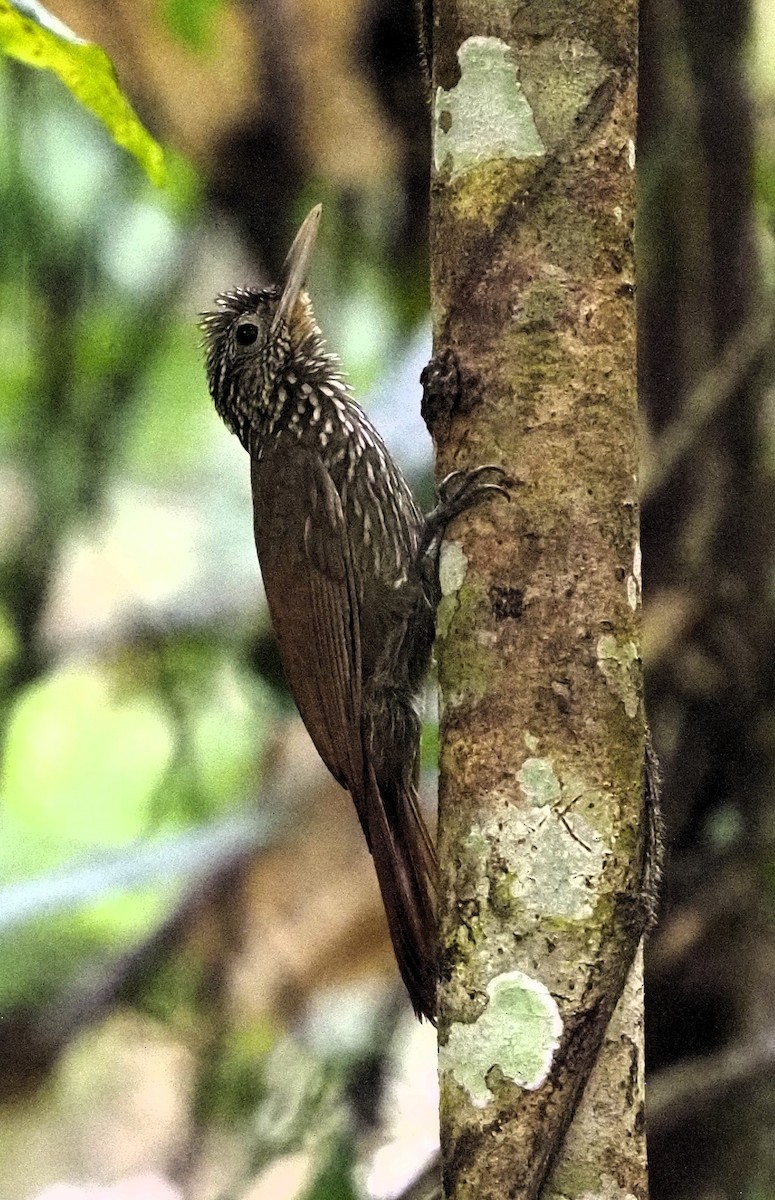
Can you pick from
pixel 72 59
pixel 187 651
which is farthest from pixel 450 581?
pixel 187 651

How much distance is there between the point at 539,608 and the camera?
1.39 meters

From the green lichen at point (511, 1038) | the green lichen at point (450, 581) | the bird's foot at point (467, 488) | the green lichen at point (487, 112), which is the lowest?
the green lichen at point (511, 1038)

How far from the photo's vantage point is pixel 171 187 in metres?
2.74

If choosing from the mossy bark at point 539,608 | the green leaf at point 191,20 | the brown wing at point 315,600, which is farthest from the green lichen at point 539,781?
the green leaf at point 191,20

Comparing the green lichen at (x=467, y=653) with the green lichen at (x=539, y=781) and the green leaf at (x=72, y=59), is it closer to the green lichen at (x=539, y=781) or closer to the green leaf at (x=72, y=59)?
the green lichen at (x=539, y=781)

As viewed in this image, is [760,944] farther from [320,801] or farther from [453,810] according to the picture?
[453,810]

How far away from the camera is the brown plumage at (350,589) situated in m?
2.01

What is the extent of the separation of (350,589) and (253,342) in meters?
0.55

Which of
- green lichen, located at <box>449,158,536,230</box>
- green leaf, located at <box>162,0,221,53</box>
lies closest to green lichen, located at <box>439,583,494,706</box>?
green lichen, located at <box>449,158,536,230</box>

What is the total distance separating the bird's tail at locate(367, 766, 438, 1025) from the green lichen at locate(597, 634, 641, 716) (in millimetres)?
632

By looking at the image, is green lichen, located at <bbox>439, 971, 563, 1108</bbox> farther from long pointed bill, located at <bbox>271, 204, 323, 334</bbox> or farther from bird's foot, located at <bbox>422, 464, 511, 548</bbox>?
long pointed bill, located at <bbox>271, 204, 323, 334</bbox>

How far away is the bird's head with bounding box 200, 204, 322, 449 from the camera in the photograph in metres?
2.39

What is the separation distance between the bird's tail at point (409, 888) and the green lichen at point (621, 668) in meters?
0.63

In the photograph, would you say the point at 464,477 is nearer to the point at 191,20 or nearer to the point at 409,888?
the point at 409,888
